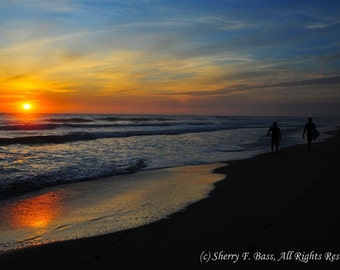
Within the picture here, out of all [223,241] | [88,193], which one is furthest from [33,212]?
[223,241]

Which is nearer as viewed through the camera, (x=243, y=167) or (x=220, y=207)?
(x=220, y=207)

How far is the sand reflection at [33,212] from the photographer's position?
669 centimetres

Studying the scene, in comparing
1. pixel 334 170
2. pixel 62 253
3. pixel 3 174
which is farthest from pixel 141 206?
pixel 334 170

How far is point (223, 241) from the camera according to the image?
5.16 m

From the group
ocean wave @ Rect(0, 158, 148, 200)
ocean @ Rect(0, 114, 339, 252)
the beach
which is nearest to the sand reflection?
ocean @ Rect(0, 114, 339, 252)

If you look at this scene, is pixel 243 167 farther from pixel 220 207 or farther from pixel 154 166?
pixel 220 207

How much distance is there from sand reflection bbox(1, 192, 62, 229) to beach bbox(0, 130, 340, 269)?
5.15 feet

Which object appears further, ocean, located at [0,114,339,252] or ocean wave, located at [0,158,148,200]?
ocean wave, located at [0,158,148,200]

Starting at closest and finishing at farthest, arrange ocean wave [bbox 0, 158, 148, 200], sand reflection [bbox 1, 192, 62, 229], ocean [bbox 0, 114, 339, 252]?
ocean [bbox 0, 114, 339, 252]
sand reflection [bbox 1, 192, 62, 229]
ocean wave [bbox 0, 158, 148, 200]

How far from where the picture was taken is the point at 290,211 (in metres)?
6.50

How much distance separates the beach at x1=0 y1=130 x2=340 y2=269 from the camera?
4.51 m

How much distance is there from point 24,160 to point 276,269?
13.4 m

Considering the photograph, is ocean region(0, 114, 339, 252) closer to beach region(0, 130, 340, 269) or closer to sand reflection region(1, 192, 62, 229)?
sand reflection region(1, 192, 62, 229)

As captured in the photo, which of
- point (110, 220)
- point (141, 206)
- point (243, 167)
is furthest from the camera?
point (243, 167)
